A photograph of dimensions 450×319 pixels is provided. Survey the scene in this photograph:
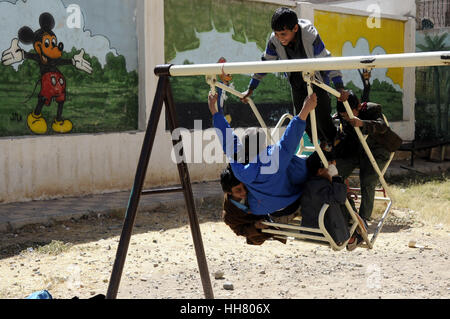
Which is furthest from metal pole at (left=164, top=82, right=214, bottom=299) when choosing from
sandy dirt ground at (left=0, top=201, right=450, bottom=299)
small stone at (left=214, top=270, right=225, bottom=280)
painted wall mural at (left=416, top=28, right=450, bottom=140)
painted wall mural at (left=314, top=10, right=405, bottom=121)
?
painted wall mural at (left=416, top=28, right=450, bottom=140)

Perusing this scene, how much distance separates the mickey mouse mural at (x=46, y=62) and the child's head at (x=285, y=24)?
451cm

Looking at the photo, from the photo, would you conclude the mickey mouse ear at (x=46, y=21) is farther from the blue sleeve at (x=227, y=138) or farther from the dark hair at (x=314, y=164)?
the dark hair at (x=314, y=164)

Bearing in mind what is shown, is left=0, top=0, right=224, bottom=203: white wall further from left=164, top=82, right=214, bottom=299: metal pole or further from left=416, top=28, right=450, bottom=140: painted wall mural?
left=416, top=28, right=450, bottom=140: painted wall mural

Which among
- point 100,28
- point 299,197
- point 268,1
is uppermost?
point 268,1

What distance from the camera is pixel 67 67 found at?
25.6 feet

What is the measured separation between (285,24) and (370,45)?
9277 mm

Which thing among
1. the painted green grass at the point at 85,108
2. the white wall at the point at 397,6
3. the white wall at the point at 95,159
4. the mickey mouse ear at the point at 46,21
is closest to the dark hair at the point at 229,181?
the white wall at the point at 95,159

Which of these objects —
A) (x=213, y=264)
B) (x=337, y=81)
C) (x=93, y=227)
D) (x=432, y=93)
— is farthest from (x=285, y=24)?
(x=432, y=93)

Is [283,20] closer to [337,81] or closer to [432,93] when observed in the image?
[337,81]

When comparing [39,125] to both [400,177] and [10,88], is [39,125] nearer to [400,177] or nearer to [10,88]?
[10,88]

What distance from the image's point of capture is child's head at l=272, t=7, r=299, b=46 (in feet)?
12.2

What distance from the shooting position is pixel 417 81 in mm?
13758
